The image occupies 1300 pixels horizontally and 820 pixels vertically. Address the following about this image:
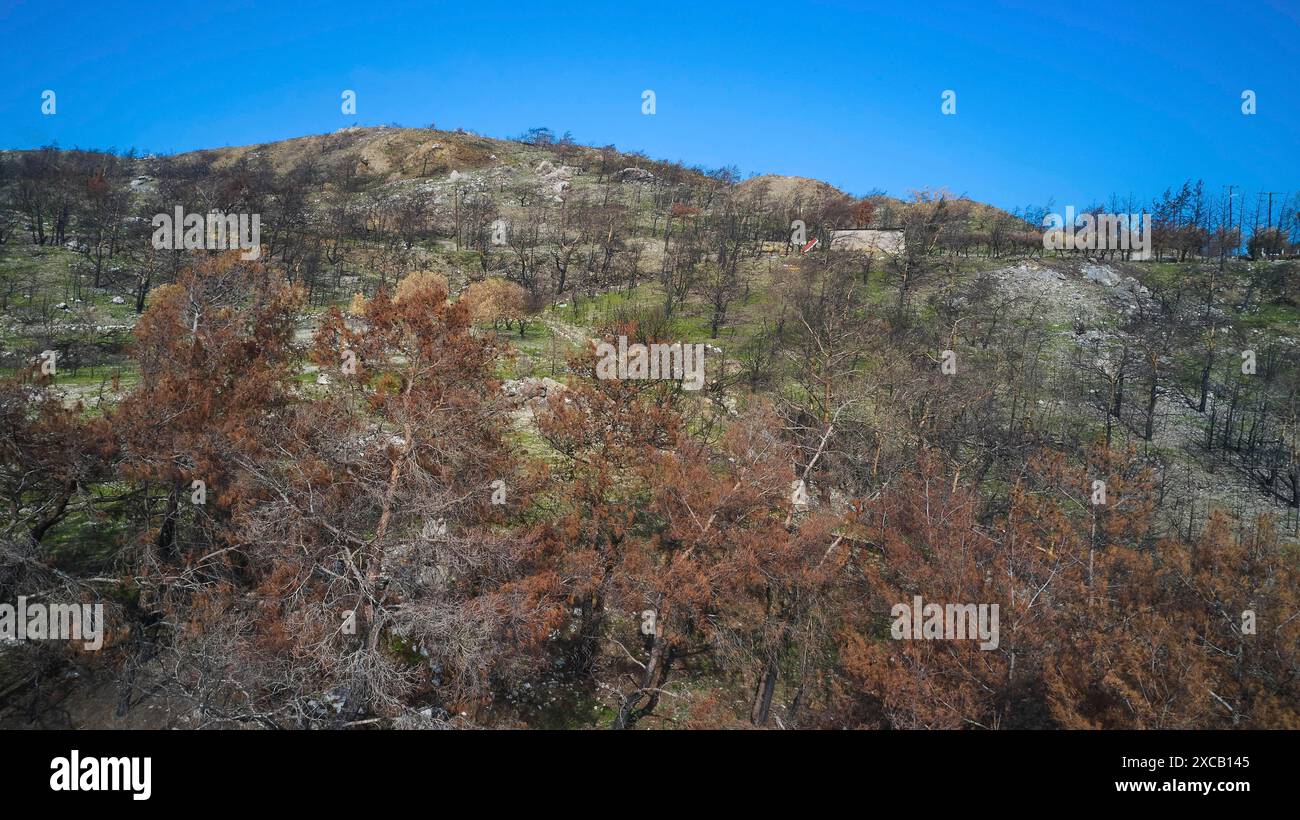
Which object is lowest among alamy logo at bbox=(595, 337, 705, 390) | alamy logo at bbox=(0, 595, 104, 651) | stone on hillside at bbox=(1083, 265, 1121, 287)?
alamy logo at bbox=(0, 595, 104, 651)

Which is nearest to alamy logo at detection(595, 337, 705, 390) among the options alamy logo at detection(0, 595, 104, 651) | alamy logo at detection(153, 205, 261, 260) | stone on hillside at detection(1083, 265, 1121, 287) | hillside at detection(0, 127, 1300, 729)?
hillside at detection(0, 127, 1300, 729)

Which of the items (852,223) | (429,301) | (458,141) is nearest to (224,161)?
(458,141)

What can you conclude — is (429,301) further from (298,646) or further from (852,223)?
(852,223)

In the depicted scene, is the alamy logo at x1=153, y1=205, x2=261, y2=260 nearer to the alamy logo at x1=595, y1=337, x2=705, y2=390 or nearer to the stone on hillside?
the alamy logo at x1=595, y1=337, x2=705, y2=390
